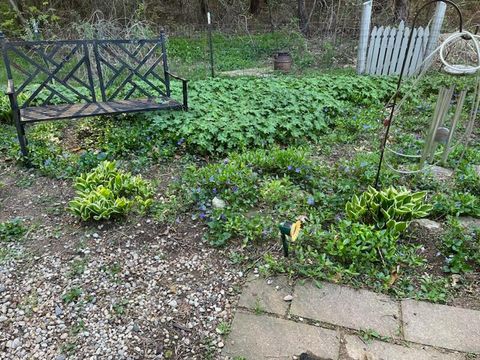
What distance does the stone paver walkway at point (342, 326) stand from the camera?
6.36ft

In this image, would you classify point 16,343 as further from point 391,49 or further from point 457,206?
point 391,49

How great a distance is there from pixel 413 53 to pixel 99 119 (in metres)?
5.44

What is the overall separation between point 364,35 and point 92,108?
492 cm

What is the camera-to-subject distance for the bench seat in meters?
3.85

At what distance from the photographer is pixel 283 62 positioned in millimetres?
7477

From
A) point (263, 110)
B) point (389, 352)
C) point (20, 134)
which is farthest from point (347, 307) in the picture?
point (20, 134)

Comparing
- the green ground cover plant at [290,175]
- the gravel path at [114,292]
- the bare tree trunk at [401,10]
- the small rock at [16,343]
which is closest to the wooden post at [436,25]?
the green ground cover plant at [290,175]

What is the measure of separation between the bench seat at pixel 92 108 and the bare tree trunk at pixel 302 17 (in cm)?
674

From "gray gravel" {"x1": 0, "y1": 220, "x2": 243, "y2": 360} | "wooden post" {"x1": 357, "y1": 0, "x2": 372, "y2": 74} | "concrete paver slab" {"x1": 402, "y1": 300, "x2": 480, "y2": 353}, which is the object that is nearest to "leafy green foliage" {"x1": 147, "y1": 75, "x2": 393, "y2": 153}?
"wooden post" {"x1": 357, "y1": 0, "x2": 372, "y2": 74}

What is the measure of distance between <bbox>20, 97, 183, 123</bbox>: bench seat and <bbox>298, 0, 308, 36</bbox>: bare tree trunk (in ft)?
22.1

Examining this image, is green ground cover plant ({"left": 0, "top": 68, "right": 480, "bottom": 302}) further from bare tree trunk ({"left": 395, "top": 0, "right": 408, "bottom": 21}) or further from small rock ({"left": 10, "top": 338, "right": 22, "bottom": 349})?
bare tree trunk ({"left": 395, "top": 0, "right": 408, "bottom": 21})

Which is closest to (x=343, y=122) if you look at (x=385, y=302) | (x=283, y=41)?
(x=385, y=302)

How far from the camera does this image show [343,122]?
4.65 meters

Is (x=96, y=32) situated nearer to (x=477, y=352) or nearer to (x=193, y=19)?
(x=193, y=19)
